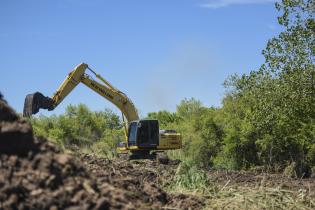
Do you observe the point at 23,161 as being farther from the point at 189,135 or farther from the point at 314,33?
the point at 189,135

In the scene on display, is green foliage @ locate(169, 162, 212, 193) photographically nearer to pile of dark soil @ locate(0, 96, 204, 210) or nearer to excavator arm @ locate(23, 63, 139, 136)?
pile of dark soil @ locate(0, 96, 204, 210)

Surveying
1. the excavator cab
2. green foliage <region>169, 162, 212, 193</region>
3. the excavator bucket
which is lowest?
green foliage <region>169, 162, 212, 193</region>

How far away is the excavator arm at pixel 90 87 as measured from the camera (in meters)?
25.1

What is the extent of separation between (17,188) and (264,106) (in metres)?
23.6

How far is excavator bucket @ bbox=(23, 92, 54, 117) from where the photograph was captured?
78.9 feet

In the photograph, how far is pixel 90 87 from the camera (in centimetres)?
2908

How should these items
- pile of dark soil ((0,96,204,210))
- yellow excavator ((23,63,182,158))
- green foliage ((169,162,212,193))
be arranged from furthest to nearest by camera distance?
yellow excavator ((23,63,182,158))
green foliage ((169,162,212,193))
pile of dark soil ((0,96,204,210))

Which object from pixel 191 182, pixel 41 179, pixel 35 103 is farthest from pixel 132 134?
pixel 41 179

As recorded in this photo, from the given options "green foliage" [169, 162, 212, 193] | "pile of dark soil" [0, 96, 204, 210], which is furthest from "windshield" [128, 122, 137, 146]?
"pile of dark soil" [0, 96, 204, 210]

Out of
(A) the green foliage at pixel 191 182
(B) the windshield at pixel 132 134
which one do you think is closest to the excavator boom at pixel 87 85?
(B) the windshield at pixel 132 134

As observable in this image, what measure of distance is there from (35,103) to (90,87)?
4.85m

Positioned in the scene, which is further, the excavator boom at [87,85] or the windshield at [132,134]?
the windshield at [132,134]

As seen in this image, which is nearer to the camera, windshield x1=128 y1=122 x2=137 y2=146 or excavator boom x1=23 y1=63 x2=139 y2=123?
excavator boom x1=23 y1=63 x2=139 y2=123

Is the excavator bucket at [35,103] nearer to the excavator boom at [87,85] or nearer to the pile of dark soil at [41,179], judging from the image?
the excavator boom at [87,85]
